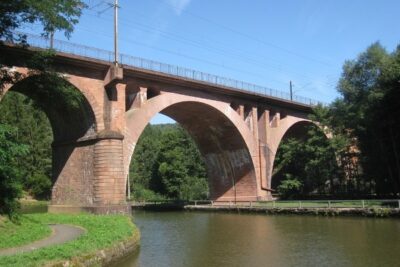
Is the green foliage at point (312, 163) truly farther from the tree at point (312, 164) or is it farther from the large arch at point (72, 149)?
the large arch at point (72, 149)

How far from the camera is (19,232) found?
14.7 meters

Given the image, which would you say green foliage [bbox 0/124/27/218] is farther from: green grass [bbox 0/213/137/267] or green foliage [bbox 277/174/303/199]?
green foliage [bbox 277/174/303/199]

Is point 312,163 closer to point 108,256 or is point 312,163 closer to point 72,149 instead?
point 72,149

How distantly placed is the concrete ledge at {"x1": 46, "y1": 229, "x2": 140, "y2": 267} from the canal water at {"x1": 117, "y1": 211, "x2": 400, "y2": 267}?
269 millimetres

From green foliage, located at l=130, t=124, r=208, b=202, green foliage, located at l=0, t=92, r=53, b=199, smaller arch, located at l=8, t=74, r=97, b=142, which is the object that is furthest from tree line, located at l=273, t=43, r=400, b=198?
green foliage, located at l=0, t=92, r=53, b=199

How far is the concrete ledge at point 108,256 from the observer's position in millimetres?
10970

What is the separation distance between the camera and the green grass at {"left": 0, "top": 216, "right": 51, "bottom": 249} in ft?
42.8

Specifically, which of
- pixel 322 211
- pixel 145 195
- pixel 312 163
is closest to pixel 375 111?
pixel 322 211

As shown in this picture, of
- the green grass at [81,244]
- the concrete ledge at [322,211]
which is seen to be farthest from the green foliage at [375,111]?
the green grass at [81,244]

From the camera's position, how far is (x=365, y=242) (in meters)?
17.3

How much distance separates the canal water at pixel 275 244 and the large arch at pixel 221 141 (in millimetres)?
12635

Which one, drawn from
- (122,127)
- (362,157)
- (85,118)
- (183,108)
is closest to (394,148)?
(362,157)

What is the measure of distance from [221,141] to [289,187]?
7857 millimetres

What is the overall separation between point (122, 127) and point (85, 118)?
224cm
